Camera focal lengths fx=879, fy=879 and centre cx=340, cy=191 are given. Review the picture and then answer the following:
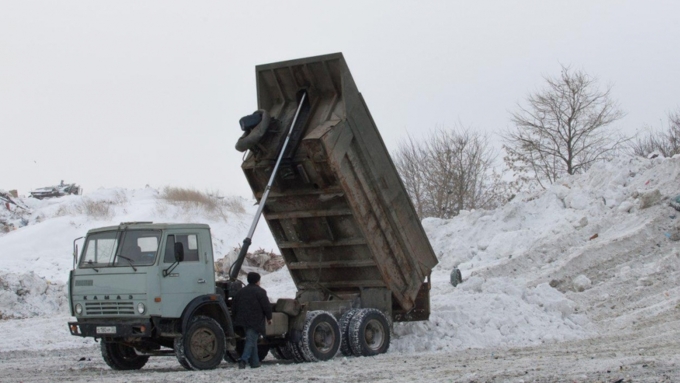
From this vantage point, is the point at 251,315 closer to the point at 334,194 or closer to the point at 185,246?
the point at 185,246

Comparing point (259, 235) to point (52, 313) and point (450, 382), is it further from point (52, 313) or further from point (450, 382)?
point (450, 382)

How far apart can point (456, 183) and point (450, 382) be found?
32.4 metres

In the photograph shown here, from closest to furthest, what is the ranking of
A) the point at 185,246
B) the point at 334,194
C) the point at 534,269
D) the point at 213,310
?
the point at 185,246, the point at 213,310, the point at 334,194, the point at 534,269

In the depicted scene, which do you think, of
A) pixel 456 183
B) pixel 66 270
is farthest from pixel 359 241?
pixel 456 183

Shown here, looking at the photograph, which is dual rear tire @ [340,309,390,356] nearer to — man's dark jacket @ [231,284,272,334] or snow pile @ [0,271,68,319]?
man's dark jacket @ [231,284,272,334]

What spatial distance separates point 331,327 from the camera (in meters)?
14.0

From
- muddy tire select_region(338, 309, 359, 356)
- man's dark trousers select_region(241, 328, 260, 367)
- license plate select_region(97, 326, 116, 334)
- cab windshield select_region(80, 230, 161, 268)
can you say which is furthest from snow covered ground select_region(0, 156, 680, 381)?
cab windshield select_region(80, 230, 161, 268)

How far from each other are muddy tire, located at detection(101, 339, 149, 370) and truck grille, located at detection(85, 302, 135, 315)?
2.72ft

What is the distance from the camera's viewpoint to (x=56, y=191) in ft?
170

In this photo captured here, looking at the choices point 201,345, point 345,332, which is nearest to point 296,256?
point 345,332

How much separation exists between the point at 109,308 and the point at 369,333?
169 inches

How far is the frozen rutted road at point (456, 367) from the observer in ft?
32.4

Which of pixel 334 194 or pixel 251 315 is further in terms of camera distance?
pixel 334 194

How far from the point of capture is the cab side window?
1252cm
